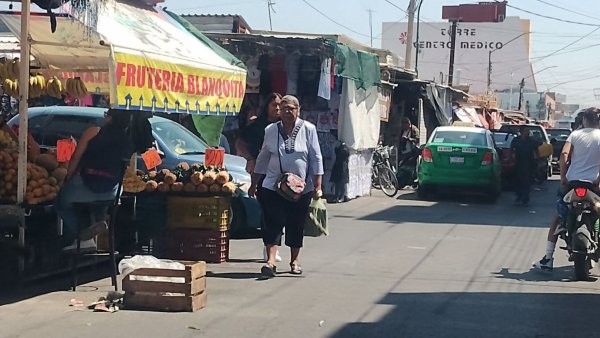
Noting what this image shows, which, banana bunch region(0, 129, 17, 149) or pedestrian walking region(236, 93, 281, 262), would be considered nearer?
banana bunch region(0, 129, 17, 149)

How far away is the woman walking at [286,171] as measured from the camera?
9.60 metres

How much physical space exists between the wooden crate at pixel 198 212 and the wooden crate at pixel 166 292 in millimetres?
1969

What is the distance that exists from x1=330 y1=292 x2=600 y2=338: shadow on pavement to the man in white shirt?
5.05 feet

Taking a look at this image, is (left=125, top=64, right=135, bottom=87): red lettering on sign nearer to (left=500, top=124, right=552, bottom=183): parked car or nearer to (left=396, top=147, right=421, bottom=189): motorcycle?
(left=396, top=147, right=421, bottom=189): motorcycle

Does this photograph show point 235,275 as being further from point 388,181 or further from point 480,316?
point 388,181

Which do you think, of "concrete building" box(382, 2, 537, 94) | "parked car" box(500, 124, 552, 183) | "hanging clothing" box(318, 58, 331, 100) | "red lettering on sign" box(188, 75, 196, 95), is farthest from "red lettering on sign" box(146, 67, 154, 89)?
"concrete building" box(382, 2, 537, 94)

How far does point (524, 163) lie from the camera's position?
64.4 ft

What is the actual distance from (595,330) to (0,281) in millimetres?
5469

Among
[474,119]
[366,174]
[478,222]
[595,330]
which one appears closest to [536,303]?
[595,330]

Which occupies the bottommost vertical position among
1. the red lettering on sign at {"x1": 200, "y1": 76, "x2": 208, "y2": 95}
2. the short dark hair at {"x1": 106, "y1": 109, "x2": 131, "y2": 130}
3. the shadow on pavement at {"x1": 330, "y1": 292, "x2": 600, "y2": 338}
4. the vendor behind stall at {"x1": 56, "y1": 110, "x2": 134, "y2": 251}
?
the shadow on pavement at {"x1": 330, "y1": 292, "x2": 600, "y2": 338}

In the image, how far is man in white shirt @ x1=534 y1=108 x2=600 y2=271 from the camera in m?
10.0

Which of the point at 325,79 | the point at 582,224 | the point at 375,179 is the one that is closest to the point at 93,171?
the point at 582,224

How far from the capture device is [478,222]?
16.2 meters

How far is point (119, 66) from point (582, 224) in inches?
213
